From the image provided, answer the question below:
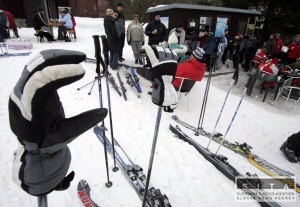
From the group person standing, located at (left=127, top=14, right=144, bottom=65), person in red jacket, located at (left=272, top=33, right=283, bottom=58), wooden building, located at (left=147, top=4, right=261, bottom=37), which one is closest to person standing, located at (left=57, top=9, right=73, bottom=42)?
wooden building, located at (left=147, top=4, right=261, bottom=37)

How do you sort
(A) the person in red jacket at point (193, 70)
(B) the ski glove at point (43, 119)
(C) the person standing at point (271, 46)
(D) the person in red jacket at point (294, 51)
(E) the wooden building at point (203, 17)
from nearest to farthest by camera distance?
(B) the ski glove at point (43, 119) → (A) the person in red jacket at point (193, 70) → (D) the person in red jacket at point (294, 51) → (C) the person standing at point (271, 46) → (E) the wooden building at point (203, 17)

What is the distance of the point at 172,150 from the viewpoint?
3.38 meters

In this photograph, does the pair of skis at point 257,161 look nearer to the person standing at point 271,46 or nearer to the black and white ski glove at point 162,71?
the black and white ski glove at point 162,71

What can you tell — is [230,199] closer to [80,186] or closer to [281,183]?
[281,183]

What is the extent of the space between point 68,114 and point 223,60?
32.5 feet

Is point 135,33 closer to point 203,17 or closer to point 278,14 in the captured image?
point 203,17

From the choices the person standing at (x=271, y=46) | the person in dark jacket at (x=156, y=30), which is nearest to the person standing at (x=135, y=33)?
the person in dark jacket at (x=156, y=30)

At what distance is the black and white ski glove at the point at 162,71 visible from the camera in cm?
172

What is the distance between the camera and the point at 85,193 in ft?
7.65

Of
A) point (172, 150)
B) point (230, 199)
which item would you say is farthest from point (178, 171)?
point (230, 199)

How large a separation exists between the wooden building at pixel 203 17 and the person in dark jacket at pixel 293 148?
8.13 meters

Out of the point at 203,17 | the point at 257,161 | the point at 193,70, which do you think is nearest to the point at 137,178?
the point at 257,161

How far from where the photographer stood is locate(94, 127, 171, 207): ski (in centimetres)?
229

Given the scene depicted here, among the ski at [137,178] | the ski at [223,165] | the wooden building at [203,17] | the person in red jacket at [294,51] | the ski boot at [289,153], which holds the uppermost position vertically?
the wooden building at [203,17]
